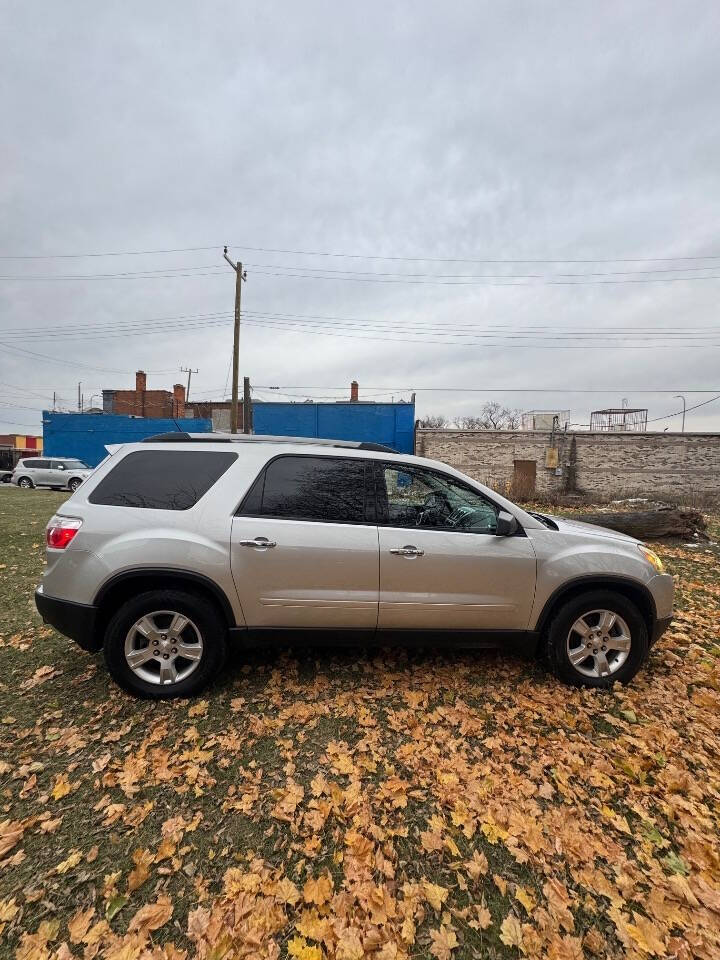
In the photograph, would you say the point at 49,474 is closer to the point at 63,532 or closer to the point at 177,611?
the point at 63,532

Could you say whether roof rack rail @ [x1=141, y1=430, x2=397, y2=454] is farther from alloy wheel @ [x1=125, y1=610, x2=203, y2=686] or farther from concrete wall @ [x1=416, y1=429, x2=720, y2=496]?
concrete wall @ [x1=416, y1=429, x2=720, y2=496]

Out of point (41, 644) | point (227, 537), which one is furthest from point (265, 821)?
point (41, 644)

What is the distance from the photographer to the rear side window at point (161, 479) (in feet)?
10.1

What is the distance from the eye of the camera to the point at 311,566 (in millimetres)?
3006

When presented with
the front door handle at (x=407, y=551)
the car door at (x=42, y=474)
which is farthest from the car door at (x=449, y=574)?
the car door at (x=42, y=474)

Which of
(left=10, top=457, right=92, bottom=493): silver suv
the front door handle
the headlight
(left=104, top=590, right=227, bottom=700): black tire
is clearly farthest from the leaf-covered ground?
(left=10, top=457, right=92, bottom=493): silver suv

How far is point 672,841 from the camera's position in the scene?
81.7 inches

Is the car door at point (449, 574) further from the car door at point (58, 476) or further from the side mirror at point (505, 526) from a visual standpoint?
the car door at point (58, 476)

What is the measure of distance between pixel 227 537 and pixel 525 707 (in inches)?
94.7

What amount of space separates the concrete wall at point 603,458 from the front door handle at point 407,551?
60.4 feet

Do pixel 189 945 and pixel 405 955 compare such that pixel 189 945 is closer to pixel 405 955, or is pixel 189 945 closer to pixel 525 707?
pixel 405 955

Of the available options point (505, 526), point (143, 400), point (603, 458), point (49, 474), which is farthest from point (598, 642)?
point (143, 400)

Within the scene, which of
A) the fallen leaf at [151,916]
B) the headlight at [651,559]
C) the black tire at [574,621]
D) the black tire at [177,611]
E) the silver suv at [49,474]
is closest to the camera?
the fallen leaf at [151,916]

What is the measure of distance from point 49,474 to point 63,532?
2205 centimetres
